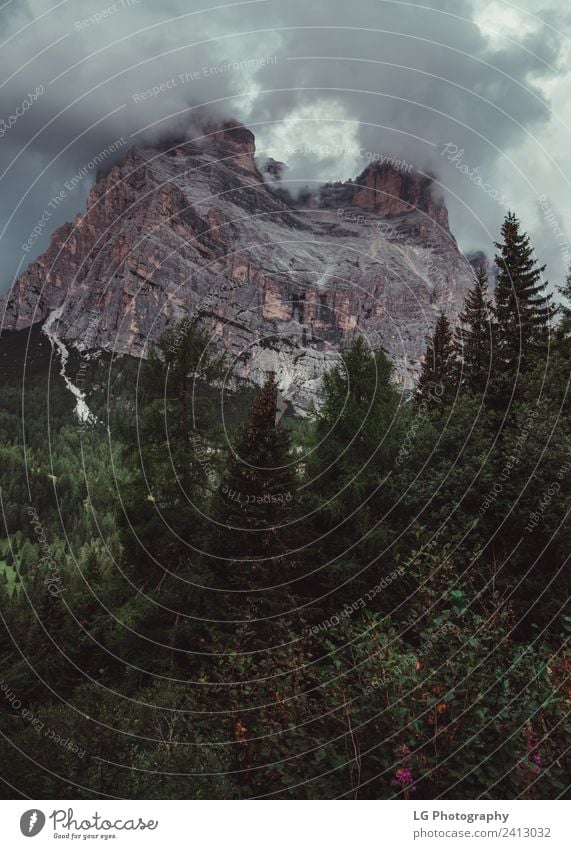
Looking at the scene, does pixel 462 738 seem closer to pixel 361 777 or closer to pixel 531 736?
pixel 531 736

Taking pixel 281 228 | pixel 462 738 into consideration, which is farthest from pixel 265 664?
pixel 281 228

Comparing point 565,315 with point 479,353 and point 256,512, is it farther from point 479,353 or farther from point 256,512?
point 256,512

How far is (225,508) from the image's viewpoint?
54.0 feet

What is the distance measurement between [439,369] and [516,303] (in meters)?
8.21

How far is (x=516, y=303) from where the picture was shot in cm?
2222

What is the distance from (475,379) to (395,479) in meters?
7.75

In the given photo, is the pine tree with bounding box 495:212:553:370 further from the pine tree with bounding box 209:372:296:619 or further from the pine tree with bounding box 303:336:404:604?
the pine tree with bounding box 209:372:296:619

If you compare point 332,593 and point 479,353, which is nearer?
point 332,593

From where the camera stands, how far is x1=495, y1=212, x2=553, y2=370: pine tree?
22109mm

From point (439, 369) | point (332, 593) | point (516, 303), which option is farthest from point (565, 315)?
point (332, 593)
